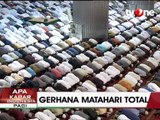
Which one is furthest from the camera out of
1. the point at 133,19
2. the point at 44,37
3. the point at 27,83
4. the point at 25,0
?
the point at 25,0

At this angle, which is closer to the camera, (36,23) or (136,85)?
(136,85)

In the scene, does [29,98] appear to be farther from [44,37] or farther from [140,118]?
[44,37]

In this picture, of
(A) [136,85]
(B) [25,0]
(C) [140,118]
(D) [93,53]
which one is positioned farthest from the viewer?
(B) [25,0]

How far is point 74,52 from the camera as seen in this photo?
1664 centimetres

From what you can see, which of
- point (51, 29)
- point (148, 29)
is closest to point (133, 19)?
point (148, 29)

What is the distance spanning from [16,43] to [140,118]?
8.03m

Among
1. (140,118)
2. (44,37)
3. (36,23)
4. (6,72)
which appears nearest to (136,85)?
(140,118)

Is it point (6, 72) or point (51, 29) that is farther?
point (51, 29)

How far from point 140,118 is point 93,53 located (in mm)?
5424

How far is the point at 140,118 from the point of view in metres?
11.8

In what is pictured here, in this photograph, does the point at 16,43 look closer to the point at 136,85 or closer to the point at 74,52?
the point at 74,52

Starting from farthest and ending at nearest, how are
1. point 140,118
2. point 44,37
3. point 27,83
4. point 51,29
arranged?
point 51,29 → point 44,37 → point 27,83 → point 140,118

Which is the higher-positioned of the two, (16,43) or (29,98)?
(29,98)

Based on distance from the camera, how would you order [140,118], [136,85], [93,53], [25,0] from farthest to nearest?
1. [25,0]
2. [93,53]
3. [136,85]
4. [140,118]
